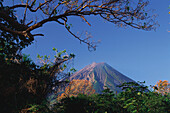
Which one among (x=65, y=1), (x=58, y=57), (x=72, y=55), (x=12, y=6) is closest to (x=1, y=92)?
(x=58, y=57)

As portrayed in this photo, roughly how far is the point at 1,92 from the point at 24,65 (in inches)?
75.7

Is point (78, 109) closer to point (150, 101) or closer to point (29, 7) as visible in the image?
point (150, 101)

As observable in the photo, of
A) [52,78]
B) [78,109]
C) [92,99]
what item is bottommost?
[78,109]

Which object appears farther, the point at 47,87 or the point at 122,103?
the point at 47,87

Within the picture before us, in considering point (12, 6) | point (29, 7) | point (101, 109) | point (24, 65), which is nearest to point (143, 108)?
point (101, 109)

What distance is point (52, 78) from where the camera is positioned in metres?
7.41

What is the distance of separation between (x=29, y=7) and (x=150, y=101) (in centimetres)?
664

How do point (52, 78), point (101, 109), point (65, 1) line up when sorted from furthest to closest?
point (52, 78) < point (65, 1) < point (101, 109)

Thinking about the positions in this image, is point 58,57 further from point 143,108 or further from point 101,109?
point 143,108

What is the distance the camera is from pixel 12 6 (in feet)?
24.7

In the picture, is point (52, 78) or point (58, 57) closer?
point (52, 78)

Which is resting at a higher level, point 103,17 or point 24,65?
point 103,17

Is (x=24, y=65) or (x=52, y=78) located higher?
(x=24, y=65)

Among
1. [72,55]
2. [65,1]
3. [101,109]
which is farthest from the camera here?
[72,55]
